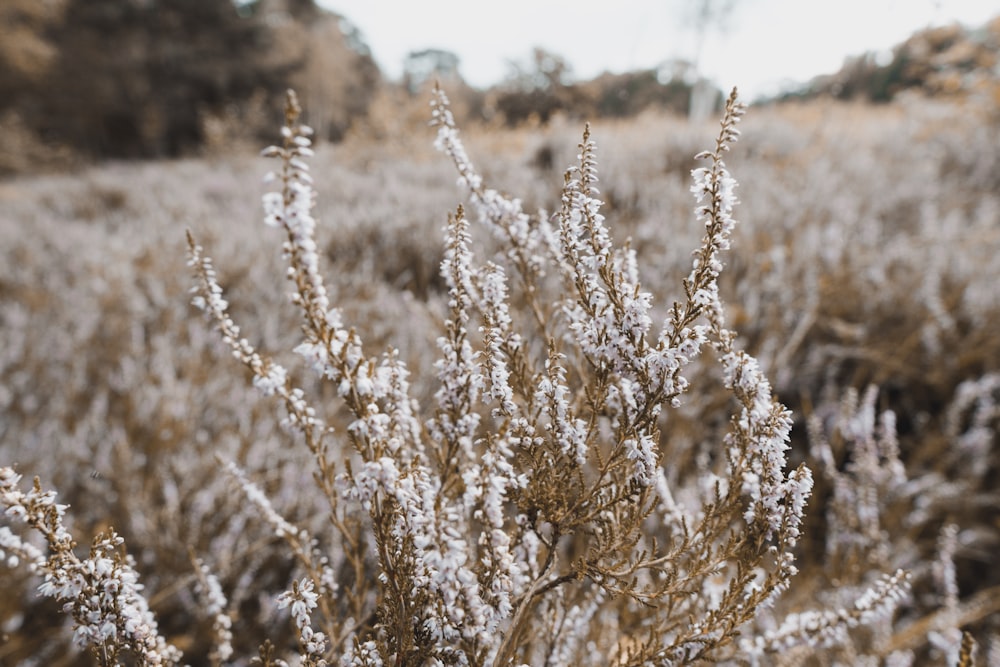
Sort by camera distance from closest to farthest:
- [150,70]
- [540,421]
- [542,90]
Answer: [540,421]
[542,90]
[150,70]

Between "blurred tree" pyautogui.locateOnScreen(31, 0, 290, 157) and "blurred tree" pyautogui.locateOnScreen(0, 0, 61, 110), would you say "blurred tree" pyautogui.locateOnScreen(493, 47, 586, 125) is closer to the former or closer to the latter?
"blurred tree" pyautogui.locateOnScreen(0, 0, 61, 110)

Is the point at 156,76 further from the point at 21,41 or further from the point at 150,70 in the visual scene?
the point at 21,41

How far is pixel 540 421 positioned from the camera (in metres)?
1.26

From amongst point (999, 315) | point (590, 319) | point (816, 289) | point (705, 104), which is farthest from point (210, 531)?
point (705, 104)

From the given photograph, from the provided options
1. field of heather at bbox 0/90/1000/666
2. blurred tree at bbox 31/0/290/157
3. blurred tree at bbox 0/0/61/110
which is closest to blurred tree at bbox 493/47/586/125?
field of heather at bbox 0/90/1000/666

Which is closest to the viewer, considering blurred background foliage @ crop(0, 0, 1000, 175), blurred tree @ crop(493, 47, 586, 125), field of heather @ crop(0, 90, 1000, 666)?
field of heather @ crop(0, 90, 1000, 666)

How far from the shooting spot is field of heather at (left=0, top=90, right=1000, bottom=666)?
896 mm

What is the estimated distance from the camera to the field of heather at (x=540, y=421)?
35.3 inches

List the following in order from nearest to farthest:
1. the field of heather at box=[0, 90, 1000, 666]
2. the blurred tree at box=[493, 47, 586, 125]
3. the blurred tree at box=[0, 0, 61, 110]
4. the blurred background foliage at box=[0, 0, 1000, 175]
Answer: the field of heather at box=[0, 90, 1000, 666] < the blurred tree at box=[493, 47, 586, 125] < the blurred tree at box=[0, 0, 61, 110] < the blurred background foliage at box=[0, 0, 1000, 175]

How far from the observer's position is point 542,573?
979 mm

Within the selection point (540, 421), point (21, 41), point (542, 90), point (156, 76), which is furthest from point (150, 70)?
point (540, 421)

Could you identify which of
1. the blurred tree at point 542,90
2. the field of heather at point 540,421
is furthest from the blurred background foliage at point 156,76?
the field of heather at point 540,421

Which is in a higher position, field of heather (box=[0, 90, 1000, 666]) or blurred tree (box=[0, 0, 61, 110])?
blurred tree (box=[0, 0, 61, 110])

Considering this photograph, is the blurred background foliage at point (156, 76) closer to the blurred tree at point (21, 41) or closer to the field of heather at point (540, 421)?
the blurred tree at point (21, 41)
